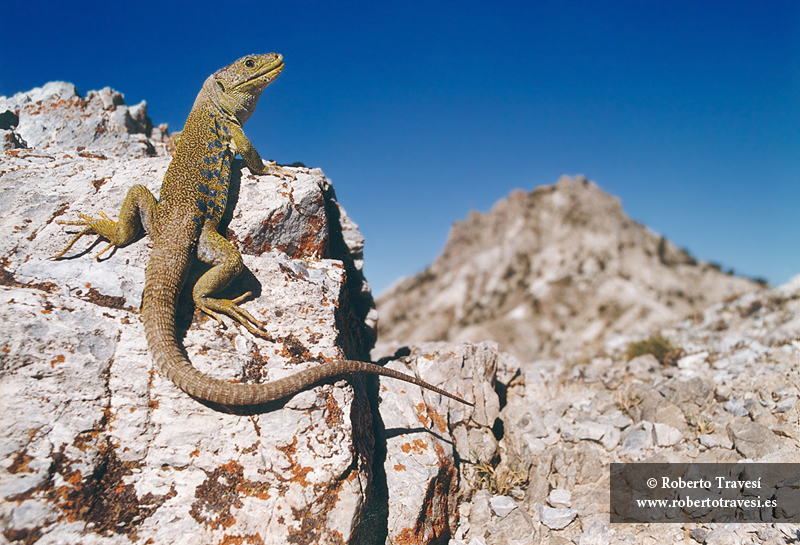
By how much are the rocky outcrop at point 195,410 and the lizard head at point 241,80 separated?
1.13m

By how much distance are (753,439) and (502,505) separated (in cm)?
352

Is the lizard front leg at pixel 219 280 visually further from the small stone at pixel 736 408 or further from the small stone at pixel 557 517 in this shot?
the small stone at pixel 736 408

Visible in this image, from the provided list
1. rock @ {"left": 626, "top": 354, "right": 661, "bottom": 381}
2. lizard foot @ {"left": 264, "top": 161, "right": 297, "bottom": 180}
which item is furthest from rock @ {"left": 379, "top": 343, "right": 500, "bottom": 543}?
lizard foot @ {"left": 264, "top": 161, "right": 297, "bottom": 180}

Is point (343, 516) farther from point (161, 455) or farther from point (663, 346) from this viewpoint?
point (663, 346)

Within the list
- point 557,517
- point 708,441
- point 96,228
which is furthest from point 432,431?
point 96,228

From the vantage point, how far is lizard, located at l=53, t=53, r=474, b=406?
4.12 metres

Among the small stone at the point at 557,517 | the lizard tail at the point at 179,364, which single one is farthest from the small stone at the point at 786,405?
the lizard tail at the point at 179,364

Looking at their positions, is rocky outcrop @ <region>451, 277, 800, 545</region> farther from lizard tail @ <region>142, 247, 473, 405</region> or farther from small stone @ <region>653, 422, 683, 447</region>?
lizard tail @ <region>142, 247, 473, 405</region>

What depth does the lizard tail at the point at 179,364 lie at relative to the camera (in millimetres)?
4000

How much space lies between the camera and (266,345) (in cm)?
477

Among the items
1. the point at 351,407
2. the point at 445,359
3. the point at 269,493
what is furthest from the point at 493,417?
the point at 269,493

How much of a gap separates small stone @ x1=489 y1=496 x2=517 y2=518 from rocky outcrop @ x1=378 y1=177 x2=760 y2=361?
20.3 meters

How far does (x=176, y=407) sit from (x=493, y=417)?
183 inches

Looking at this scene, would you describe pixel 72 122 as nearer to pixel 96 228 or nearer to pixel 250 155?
pixel 96 228
